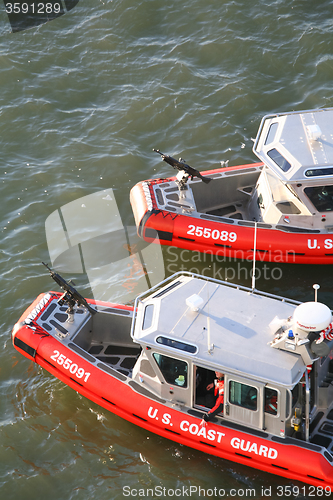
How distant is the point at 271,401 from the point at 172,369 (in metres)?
1.46

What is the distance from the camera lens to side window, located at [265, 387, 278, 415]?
7.73 meters

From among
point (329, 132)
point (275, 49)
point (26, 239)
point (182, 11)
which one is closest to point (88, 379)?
point (26, 239)

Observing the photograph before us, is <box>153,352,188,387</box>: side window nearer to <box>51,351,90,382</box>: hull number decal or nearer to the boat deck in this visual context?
<box>51,351,90,382</box>: hull number decal

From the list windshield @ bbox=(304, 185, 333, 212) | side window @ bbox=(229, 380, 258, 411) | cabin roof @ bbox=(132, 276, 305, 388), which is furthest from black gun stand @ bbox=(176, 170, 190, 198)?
side window @ bbox=(229, 380, 258, 411)

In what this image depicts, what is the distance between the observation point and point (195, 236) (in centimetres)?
1159

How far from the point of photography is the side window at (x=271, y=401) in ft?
25.4

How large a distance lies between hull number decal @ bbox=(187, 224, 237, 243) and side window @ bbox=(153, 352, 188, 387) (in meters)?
3.83

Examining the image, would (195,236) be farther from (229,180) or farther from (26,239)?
(26,239)

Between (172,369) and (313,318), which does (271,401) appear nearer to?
(313,318)

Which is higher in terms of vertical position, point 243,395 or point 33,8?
point 33,8

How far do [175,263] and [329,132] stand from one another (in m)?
4.05

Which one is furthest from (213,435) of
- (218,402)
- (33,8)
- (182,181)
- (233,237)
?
(33,8)

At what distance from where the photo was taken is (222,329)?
8.12 metres

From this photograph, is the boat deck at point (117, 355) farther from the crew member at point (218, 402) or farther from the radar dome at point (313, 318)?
the radar dome at point (313, 318)
